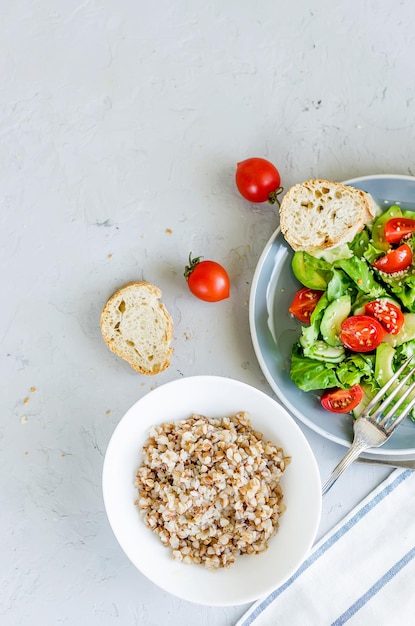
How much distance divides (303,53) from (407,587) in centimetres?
170

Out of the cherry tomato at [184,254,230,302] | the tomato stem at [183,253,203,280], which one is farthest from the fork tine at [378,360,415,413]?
the tomato stem at [183,253,203,280]

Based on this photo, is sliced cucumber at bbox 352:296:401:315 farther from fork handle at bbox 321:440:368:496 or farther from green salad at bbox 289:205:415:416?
fork handle at bbox 321:440:368:496

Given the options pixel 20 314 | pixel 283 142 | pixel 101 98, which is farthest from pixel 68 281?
pixel 283 142

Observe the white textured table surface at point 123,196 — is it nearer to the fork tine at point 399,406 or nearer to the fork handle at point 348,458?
the fork handle at point 348,458

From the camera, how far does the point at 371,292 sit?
1899 millimetres

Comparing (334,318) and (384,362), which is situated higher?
(334,318)

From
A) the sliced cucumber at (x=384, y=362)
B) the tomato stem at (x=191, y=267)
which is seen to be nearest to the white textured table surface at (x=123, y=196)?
the tomato stem at (x=191, y=267)

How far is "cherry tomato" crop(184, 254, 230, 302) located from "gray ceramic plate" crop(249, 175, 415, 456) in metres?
0.09

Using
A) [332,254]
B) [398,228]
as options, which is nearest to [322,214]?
[332,254]

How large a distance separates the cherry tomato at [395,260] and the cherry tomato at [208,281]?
0.45 meters

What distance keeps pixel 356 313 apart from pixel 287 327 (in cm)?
21

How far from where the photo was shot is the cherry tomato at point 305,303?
1.95 m

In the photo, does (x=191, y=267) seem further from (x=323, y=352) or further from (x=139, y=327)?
(x=323, y=352)

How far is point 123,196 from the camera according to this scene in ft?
6.61
